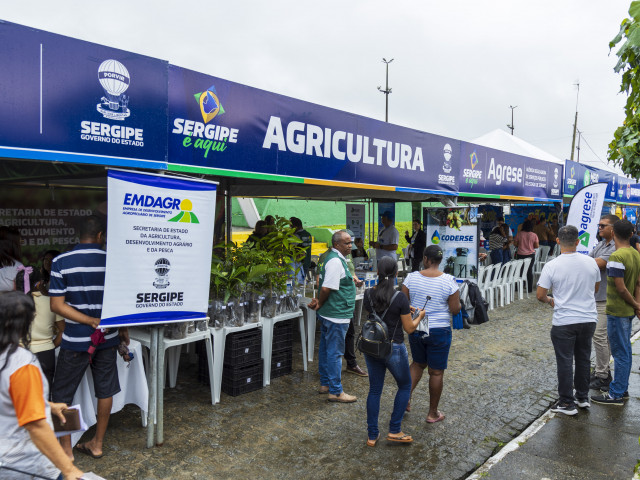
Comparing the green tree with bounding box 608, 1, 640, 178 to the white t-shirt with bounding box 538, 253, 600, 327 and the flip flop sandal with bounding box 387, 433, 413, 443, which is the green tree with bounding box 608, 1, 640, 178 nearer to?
the white t-shirt with bounding box 538, 253, 600, 327

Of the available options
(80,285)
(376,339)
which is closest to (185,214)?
(80,285)

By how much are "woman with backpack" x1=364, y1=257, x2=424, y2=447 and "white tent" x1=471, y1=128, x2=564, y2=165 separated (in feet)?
31.3

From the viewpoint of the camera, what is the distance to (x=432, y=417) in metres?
4.40

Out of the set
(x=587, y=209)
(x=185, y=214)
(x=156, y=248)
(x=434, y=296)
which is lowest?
(x=434, y=296)

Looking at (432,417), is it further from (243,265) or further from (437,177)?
(437,177)

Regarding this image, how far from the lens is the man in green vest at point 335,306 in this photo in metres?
4.75

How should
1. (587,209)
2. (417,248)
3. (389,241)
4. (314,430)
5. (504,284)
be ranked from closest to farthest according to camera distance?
1. (314,430)
2. (587,209)
3. (389,241)
4. (504,284)
5. (417,248)

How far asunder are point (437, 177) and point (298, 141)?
3.27 metres

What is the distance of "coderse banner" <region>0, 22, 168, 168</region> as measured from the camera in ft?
10.3

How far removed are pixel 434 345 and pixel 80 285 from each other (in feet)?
8.98

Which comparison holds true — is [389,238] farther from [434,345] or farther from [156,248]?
[156,248]

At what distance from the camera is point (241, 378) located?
498 centimetres

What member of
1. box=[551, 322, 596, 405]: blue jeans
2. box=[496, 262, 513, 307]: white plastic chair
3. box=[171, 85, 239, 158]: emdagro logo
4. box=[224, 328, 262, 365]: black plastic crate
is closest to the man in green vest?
box=[224, 328, 262, 365]: black plastic crate

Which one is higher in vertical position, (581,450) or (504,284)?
(504,284)
